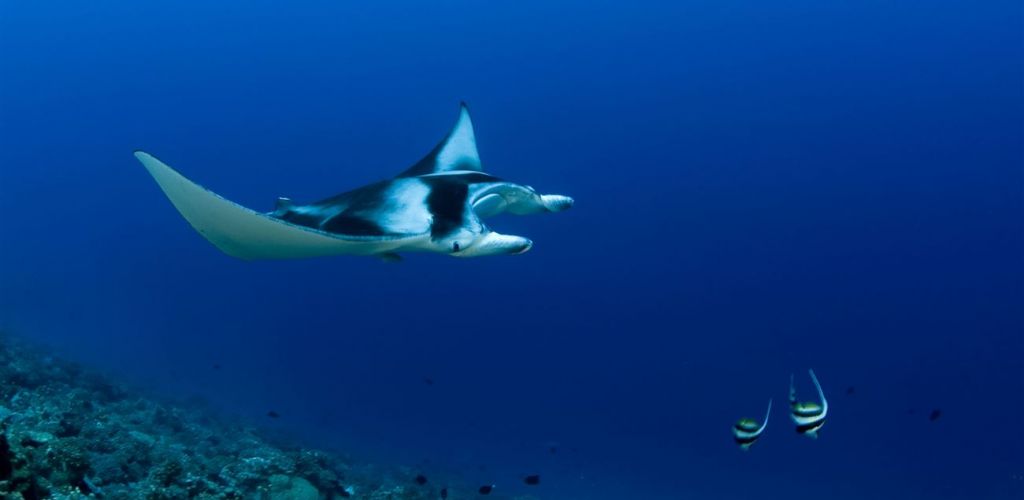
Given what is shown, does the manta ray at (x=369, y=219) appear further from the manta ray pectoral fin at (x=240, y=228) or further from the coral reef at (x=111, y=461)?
the coral reef at (x=111, y=461)

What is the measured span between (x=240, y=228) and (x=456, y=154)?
11.2 ft

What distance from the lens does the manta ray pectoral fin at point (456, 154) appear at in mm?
6148

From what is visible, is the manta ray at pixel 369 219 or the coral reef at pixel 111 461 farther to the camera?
the coral reef at pixel 111 461

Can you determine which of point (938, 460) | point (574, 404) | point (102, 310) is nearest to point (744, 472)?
point (574, 404)

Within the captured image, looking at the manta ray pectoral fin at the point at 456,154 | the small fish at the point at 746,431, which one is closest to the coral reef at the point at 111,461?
the manta ray pectoral fin at the point at 456,154

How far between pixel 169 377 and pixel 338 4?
55.8 meters

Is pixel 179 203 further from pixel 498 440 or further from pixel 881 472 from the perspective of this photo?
pixel 881 472

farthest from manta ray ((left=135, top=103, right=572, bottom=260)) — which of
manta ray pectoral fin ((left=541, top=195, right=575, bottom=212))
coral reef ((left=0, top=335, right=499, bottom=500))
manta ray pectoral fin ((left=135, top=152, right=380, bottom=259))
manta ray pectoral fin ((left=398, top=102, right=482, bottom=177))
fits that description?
coral reef ((left=0, top=335, right=499, bottom=500))

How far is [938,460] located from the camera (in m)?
47.1

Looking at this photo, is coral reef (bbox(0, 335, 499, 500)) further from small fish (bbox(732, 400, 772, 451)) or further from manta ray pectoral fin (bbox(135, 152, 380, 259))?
small fish (bbox(732, 400, 772, 451))

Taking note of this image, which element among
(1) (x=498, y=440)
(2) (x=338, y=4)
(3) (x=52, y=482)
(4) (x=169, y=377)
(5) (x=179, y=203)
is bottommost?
(3) (x=52, y=482)

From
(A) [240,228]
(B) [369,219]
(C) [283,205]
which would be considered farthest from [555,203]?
(A) [240,228]

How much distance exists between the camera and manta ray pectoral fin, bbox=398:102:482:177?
6.15m

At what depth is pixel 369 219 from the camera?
376 centimetres
